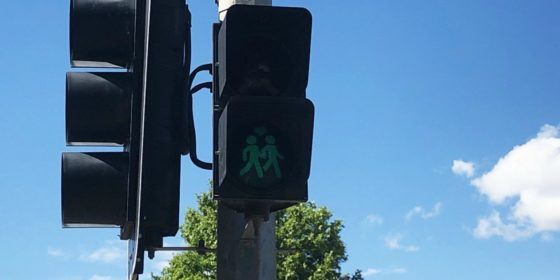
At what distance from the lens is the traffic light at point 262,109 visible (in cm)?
381

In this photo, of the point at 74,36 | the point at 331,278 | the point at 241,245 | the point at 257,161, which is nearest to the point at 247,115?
the point at 257,161

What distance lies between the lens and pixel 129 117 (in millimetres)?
4492

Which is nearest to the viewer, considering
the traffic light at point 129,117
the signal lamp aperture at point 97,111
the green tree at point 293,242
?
the traffic light at point 129,117

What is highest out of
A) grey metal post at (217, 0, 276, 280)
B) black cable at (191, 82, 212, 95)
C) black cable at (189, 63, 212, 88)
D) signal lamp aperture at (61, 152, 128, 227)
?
black cable at (189, 63, 212, 88)

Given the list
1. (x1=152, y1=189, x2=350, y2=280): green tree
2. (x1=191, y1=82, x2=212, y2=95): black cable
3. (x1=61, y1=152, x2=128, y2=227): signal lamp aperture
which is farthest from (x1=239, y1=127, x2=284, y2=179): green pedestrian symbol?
(x1=152, y1=189, x2=350, y2=280): green tree

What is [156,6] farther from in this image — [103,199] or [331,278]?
[331,278]

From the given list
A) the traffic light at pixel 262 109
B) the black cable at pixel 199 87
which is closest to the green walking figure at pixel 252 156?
the traffic light at pixel 262 109

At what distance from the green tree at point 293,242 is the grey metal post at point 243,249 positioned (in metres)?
33.8

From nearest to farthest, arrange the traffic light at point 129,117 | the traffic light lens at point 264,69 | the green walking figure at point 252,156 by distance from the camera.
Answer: the green walking figure at point 252,156 < the traffic light lens at point 264,69 < the traffic light at point 129,117

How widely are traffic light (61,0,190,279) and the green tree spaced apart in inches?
1329

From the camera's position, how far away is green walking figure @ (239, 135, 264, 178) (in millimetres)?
3799

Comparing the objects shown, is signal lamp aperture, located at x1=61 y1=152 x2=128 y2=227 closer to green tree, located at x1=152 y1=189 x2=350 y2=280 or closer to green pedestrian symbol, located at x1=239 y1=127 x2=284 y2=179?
green pedestrian symbol, located at x1=239 y1=127 x2=284 y2=179

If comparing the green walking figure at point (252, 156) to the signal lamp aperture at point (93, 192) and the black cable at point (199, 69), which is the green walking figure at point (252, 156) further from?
the black cable at point (199, 69)

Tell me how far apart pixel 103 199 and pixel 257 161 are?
0.94m
